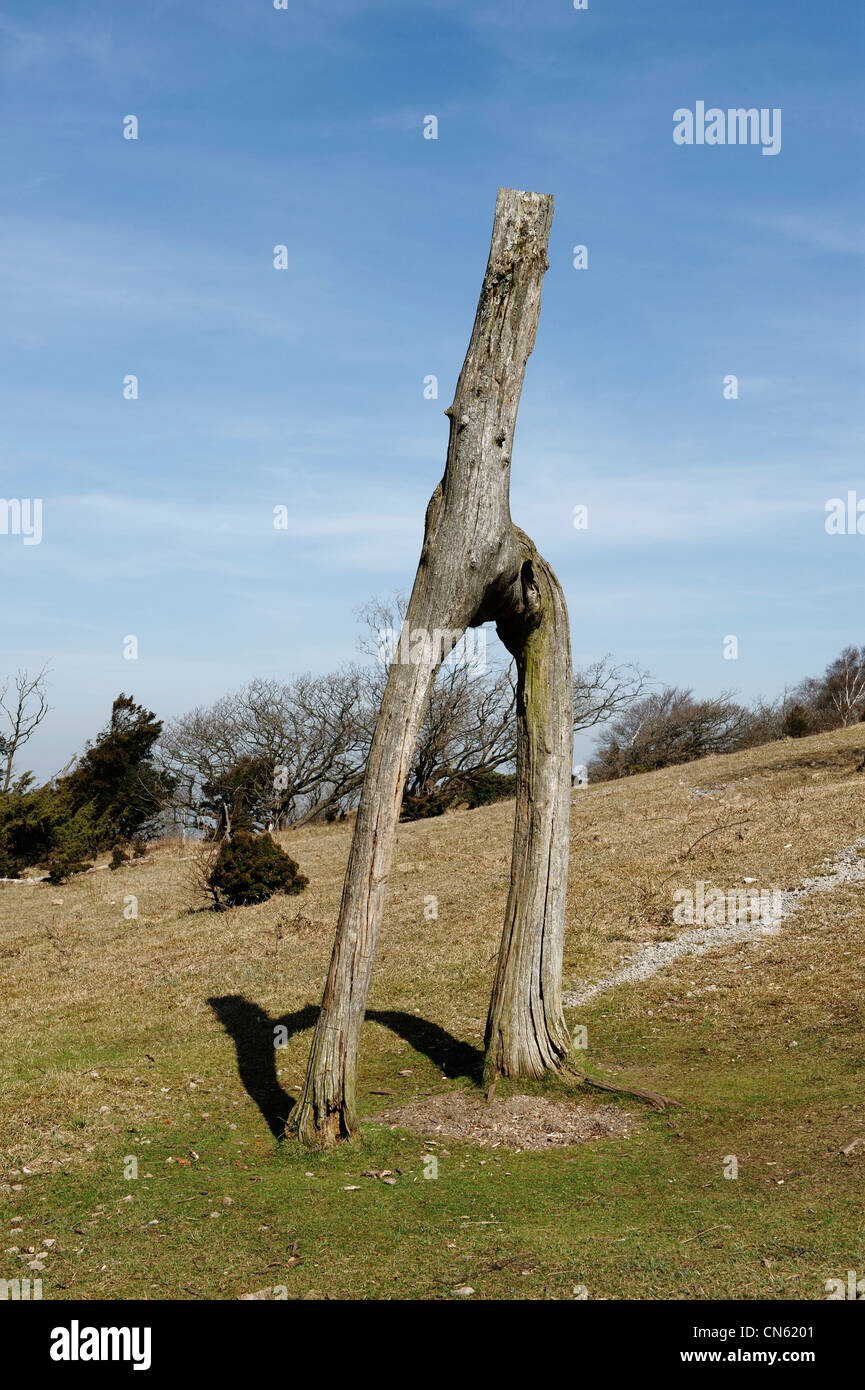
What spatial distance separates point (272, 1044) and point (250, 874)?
8.26m

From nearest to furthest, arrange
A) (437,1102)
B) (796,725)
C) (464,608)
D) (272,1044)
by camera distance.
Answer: (464,608), (437,1102), (272,1044), (796,725)

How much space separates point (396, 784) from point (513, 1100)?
269cm

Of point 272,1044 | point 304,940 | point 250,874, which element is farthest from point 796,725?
point 272,1044

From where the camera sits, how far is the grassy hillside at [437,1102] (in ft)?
17.2

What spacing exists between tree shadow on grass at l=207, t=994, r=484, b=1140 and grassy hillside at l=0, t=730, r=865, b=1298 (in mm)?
40

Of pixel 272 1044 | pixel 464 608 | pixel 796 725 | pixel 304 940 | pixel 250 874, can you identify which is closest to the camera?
pixel 464 608

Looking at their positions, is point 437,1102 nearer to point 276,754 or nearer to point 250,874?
point 250,874

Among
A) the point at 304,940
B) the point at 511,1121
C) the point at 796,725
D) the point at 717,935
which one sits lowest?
the point at 511,1121

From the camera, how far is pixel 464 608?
23.7 ft

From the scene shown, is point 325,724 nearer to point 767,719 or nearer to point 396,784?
point 767,719

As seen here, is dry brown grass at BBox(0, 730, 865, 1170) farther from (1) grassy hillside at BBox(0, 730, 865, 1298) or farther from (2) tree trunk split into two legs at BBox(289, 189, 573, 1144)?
(2) tree trunk split into two legs at BBox(289, 189, 573, 1144)

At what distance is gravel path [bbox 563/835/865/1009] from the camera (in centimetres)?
1090
